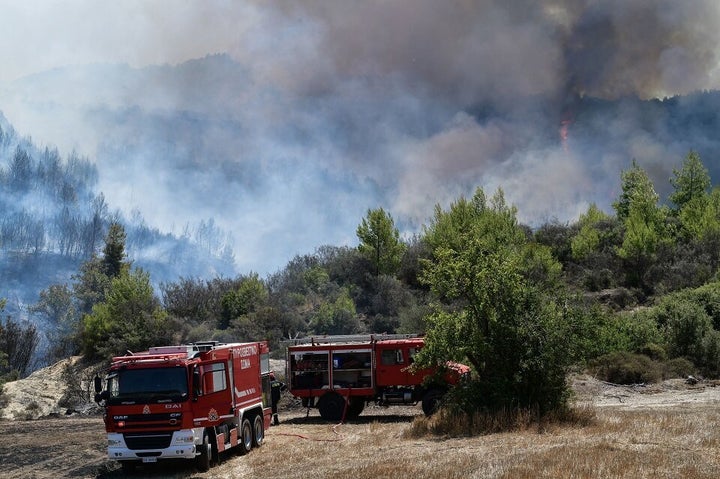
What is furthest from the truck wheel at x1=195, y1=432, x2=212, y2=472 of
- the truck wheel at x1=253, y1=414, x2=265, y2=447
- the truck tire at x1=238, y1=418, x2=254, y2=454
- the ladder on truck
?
the ladder on truck

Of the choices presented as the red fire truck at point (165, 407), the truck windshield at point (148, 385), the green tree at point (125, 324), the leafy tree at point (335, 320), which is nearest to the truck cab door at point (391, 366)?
the red fire truck at point (165, 407)

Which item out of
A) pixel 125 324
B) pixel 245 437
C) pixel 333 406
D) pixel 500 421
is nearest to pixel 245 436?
pixel 245 437

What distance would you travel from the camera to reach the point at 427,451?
1934 centimetres

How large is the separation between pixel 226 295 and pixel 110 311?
1079cm

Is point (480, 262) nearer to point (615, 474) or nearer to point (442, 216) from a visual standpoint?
point (615, 474)

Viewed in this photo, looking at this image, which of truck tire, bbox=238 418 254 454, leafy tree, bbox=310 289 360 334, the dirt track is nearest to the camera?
the dirt track

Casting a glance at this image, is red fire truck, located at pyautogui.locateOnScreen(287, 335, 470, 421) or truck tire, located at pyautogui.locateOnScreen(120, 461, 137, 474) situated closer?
truck tire, located at pyautogui.locateOnScreen(120, 461, 137, 474)

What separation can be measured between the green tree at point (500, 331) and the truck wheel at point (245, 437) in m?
6.35

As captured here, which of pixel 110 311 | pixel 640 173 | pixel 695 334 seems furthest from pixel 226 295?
pixel 640 173

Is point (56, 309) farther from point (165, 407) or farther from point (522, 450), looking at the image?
point (522, 450)

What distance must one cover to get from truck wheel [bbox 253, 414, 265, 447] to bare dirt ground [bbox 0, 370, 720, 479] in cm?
34

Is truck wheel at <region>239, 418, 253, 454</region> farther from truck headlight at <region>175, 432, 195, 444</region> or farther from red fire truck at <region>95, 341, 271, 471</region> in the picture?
truck headlight at <region>175, 432, 195, 444</region>

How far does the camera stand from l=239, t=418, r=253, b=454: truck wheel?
72.5 feet

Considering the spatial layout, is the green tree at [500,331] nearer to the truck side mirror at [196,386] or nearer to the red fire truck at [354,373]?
the red fire truck at [354,373]
